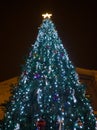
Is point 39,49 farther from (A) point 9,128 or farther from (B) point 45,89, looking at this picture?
(A) point 9,128

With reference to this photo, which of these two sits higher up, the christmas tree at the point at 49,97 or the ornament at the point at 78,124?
the christmas tree at the point at 49,97

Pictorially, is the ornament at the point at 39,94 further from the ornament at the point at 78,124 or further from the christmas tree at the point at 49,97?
the ornament at the point at 78,124

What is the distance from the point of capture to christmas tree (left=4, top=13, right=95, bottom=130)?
12086 millimetres

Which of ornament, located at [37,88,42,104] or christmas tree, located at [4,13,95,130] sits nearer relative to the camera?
christmas tree, located at [4,13,95,130]

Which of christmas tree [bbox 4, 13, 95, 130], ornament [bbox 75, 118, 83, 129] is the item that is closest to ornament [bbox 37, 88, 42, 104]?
christmas tree [bbox 4, 13, 95, 130]

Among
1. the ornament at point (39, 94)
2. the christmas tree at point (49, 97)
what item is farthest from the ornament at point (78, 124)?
the ornament at point (39, 94)

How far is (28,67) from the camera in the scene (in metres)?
13.3

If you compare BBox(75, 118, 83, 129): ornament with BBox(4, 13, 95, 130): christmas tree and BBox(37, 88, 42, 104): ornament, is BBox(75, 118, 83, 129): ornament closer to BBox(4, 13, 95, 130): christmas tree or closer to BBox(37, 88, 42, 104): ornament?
BBox(4, 13, 95, 130): christmas tree

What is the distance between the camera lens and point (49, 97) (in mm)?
12391

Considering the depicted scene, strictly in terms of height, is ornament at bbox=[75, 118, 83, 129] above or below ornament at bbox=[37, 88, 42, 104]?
below

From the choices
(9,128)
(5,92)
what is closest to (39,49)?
(9,128)

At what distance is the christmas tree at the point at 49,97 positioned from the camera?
12.1m

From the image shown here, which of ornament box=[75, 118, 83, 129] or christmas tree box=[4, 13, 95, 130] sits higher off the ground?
christmas tree box=[4, 13, 95, 130]

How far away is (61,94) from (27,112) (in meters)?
1.52
